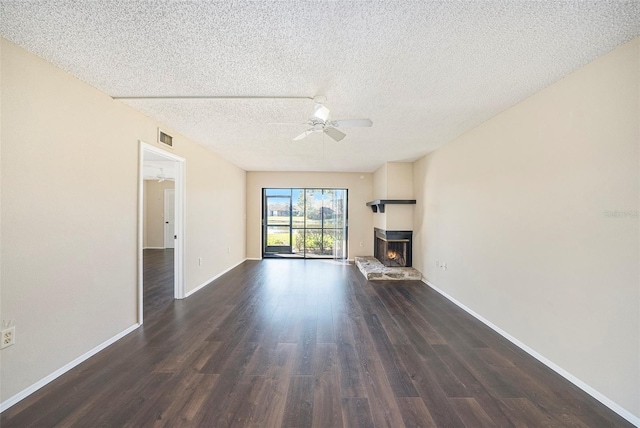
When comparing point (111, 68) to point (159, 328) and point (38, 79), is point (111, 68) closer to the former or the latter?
point (38, 79)

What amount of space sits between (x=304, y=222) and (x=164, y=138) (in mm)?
4156

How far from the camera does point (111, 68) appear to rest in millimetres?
1848

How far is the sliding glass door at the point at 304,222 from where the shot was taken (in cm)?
662

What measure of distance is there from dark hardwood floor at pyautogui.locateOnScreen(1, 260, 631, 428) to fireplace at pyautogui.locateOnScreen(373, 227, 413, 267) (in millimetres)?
2154

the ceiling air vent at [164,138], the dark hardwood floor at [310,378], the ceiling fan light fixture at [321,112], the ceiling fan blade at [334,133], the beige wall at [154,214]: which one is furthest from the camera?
the beige wall at [154,214]

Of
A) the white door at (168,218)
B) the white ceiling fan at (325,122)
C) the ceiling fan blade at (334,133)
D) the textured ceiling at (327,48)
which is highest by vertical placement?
the textured ceiling at (327,48)

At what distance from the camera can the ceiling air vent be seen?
2.96 m

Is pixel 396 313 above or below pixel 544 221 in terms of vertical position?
below

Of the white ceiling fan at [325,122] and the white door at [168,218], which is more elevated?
the white ceiling fan at [325,122]

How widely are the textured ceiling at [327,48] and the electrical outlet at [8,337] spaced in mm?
1909

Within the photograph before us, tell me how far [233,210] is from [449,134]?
4528 millimetres

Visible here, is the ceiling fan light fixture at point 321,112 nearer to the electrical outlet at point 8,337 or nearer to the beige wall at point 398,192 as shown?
the electrical outlet at point 8,337

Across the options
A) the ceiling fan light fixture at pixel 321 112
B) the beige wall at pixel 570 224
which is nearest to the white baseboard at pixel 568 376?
the beige wall at pixel 570 224

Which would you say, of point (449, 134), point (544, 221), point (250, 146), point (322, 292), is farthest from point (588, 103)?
point (250, 146)
